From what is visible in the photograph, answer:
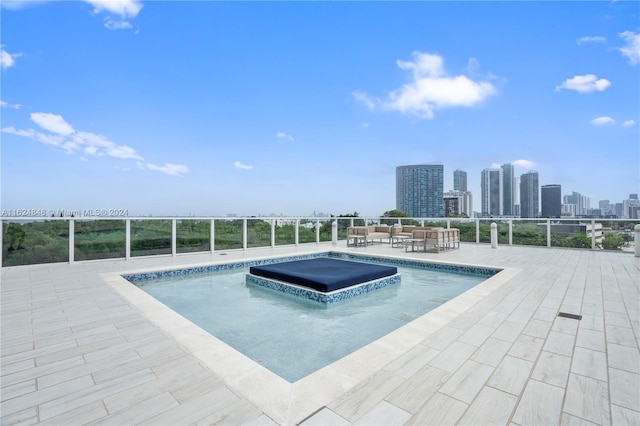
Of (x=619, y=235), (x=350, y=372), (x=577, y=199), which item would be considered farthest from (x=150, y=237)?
(x=577, y=199)

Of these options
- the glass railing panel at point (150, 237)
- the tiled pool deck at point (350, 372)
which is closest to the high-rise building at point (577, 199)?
the tiled pool deck at point (350, 372)

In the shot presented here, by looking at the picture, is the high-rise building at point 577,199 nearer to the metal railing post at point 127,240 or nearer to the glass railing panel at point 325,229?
the glass railing panel at point 325,229

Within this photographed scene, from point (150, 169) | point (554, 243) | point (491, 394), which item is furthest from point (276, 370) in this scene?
point (150, 169)

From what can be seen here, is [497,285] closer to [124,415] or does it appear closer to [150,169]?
[124,415]

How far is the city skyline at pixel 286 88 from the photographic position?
862 centimetres

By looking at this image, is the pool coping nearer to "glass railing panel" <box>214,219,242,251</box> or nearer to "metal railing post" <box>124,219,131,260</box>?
"metal railing post" <box>124,219,131,260</box>

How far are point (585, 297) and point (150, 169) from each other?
62.9 feet

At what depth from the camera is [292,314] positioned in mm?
3953

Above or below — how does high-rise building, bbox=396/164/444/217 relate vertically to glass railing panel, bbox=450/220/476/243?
above

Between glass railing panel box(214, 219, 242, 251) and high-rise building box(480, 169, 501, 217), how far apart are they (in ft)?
64.5

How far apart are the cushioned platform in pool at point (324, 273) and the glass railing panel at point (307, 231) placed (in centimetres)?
455

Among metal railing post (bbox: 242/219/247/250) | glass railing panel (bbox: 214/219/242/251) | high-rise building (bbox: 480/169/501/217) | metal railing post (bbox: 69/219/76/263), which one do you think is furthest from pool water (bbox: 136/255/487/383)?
high-rise building (bbox: 480/169/501/217)

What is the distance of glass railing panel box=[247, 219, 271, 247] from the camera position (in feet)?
30.1

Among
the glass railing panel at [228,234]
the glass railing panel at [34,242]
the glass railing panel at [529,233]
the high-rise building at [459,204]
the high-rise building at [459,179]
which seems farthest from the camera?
the high-rise building at [459,179]
